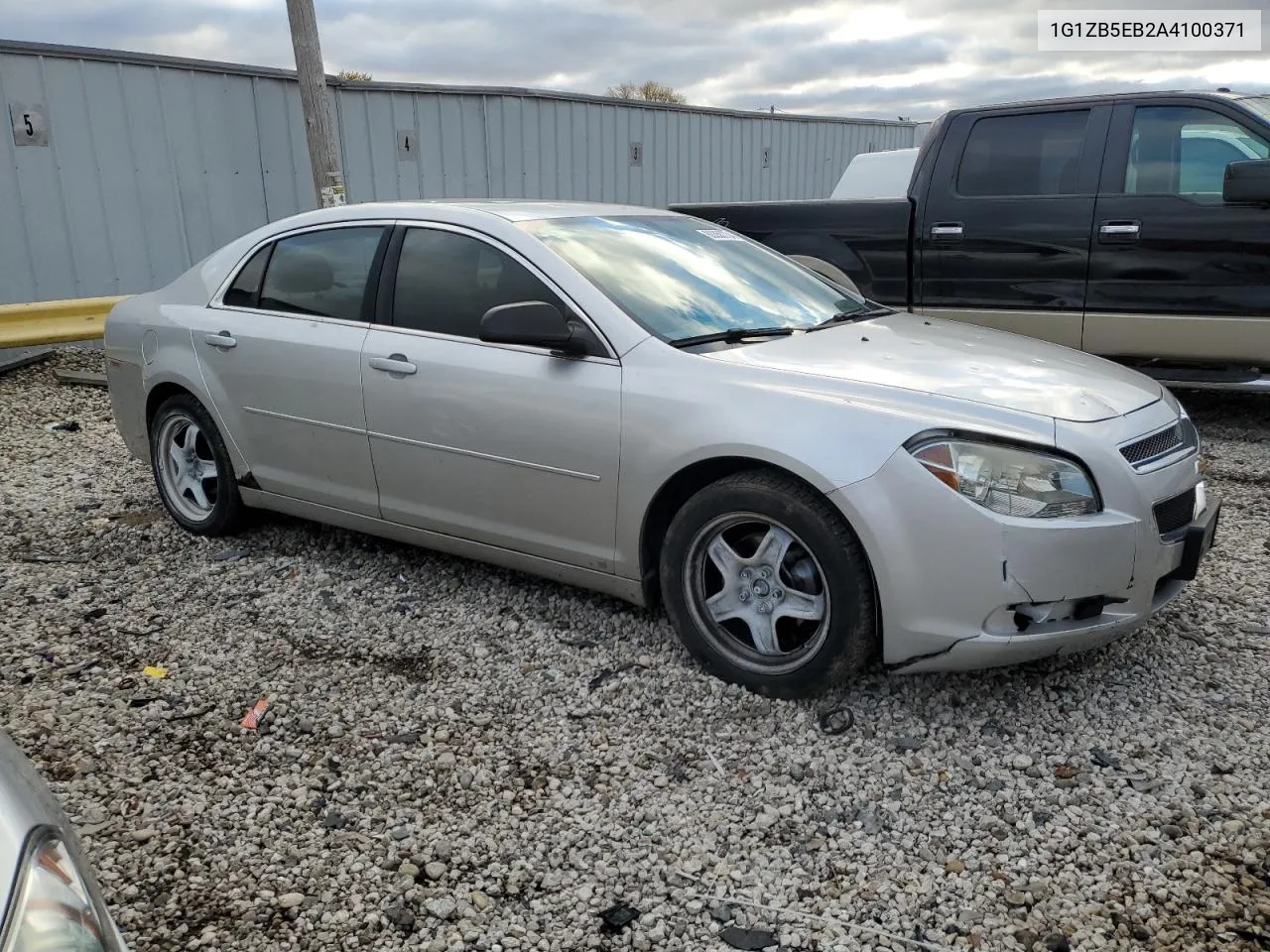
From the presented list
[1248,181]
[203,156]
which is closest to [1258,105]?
[1248,181]

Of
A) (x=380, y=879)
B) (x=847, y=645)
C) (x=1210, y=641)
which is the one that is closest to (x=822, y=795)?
(x=847, y=645)

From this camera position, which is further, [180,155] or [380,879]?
[180,155]

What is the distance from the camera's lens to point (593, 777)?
3.00 metres

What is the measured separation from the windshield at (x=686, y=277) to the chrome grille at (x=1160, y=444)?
49.2 inches

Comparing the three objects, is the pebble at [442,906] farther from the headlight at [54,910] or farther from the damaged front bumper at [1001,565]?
the damaged front bumper at [1001,565]

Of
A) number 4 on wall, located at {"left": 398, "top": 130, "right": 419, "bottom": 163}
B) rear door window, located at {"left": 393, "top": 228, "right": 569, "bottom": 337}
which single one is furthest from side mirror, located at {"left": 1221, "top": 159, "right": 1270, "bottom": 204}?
number 4 on wall, located at {"left": 398, "top": 130, "right": 419, "bottom": 163}

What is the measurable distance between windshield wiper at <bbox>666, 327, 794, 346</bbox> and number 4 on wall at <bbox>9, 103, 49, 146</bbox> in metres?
7.54

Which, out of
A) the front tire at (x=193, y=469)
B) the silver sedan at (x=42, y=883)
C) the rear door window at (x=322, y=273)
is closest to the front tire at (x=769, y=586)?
the rear door window at (x=322, y=273)

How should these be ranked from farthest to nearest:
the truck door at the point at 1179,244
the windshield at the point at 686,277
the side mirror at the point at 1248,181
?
the truck door at the point at 1179,244, the side mirror at the point at 1248,181, the windshield at the point at 686,277

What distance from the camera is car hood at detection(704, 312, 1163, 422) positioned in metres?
3.15

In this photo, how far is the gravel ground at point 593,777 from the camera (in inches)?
96.4

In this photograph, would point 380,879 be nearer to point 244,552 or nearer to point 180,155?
point 244,552

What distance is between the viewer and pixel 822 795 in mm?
2893

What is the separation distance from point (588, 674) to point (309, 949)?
1.42m
